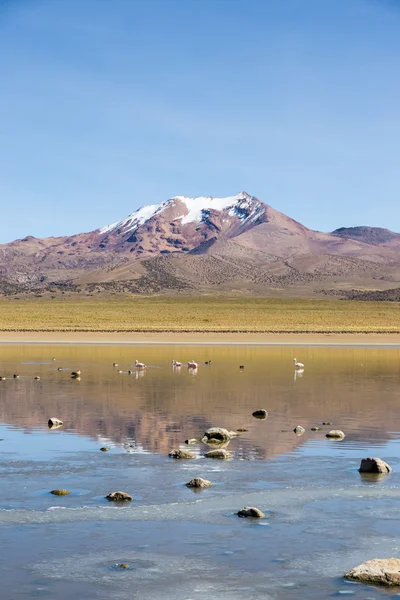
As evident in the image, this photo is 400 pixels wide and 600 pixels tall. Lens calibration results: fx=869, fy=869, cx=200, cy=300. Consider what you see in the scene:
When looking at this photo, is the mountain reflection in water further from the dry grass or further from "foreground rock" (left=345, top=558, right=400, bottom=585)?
the dry grass

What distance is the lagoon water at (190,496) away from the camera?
1058 centimetres

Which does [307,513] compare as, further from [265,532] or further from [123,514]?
[123,514]

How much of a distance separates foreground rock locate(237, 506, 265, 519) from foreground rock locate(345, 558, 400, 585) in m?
2.80

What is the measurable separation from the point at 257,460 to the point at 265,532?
17.8ft

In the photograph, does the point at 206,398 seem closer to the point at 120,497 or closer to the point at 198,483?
the point at 198,483

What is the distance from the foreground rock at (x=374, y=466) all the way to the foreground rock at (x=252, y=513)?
3.91m

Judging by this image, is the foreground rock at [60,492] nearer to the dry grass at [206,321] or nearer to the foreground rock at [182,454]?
the foreground rock at [182,454]

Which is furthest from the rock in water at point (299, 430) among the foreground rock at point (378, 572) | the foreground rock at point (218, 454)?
the foreground rock at point (378, 572)

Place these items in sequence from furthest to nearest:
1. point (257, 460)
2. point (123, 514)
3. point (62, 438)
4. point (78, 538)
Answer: point (62, 438)
point (257, 460)
point (123, 514)
point (78, 538)

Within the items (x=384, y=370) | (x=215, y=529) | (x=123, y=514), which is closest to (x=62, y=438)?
(x=123, y=514)

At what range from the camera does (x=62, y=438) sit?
20.6m

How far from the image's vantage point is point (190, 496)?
48.1 feet

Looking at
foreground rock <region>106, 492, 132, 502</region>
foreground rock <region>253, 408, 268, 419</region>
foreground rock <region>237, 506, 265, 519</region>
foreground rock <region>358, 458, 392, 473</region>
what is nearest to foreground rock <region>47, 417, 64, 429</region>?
foreground rock <region>253, 408, 268, 419</region>

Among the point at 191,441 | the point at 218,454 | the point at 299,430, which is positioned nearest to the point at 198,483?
the point at 218,454
